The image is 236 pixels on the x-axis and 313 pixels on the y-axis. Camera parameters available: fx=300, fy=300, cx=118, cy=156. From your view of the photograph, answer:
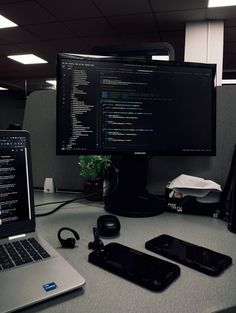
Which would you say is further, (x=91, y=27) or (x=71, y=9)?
(x=91, y=27)

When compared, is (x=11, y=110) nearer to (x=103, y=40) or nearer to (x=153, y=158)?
(x=153, y=158)

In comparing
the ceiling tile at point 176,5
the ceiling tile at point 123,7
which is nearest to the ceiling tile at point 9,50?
the ceiling tile at point 123,7

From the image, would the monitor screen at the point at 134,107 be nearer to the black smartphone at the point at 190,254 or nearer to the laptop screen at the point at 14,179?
the laptop screen at the point at 14,179

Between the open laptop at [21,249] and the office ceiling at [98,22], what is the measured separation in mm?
2005

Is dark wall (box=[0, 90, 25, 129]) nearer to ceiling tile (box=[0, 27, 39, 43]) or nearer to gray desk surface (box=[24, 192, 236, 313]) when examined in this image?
gray desk surface (box=[24, 192, 236, 313])

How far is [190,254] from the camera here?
25.1 inches

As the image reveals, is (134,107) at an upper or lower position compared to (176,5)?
lower

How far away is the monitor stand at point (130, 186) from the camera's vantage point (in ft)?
3.25

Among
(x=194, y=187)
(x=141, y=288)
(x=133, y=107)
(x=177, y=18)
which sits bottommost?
(x=141, y=288)

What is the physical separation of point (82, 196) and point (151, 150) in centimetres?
34

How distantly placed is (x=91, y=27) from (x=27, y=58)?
206 centimetres

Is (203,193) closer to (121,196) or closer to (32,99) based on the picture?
(121,196)

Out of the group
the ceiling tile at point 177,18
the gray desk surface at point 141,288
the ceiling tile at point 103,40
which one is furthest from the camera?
the ceiling tile at point 103,40

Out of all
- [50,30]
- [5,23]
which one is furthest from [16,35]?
[50,30]
